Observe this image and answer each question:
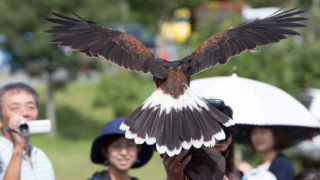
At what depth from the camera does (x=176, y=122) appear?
9.13ft

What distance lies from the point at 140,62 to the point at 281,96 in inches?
68.5

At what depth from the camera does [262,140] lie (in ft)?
15.5

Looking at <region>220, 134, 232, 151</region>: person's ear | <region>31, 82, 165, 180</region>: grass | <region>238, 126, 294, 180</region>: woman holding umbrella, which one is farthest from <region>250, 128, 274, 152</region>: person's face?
<region>31, 82, 165, 180</region>: grass

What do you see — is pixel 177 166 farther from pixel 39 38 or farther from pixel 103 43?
pixel 39 38

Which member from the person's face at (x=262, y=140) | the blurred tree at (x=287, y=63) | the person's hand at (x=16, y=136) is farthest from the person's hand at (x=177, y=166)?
the blurred tree at (x=287, y=63)

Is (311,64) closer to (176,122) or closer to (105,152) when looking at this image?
(105,152)

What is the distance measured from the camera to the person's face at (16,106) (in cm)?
376

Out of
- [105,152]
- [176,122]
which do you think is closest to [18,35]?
[105,152]

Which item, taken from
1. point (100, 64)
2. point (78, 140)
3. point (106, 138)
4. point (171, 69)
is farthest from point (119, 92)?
point (171, 69)

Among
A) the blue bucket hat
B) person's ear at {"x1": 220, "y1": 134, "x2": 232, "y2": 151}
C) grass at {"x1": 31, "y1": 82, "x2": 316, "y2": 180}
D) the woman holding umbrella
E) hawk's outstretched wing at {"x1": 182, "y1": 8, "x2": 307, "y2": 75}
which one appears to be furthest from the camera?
grass at {"x1": 31, "y1": 82, "x2": 316, "y2": 180}

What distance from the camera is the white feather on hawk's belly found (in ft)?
8.61

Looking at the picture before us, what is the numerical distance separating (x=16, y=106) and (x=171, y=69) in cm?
117

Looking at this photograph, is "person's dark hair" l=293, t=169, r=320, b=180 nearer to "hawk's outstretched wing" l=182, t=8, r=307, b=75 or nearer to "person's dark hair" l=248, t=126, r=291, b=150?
"person's dark hair" l=248, t=126, r=291, b=150

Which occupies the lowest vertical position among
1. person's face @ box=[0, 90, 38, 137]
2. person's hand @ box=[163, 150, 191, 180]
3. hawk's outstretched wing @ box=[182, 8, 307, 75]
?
person's hand @ box=[163, 150, 191, 180]
